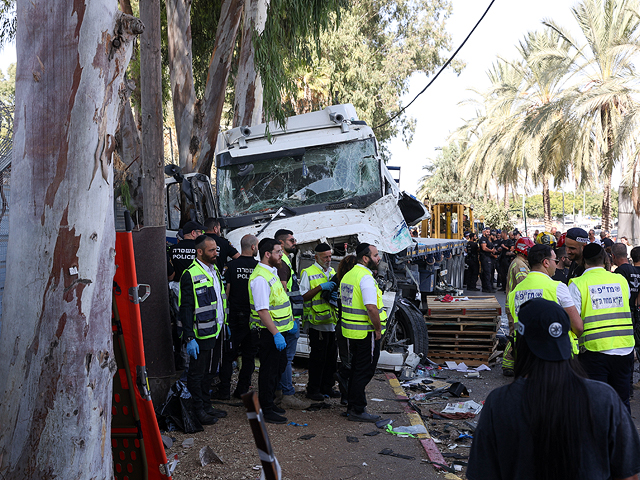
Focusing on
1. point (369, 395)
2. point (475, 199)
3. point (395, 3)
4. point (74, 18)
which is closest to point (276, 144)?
point (369, 395)

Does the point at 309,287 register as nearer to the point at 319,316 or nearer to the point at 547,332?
the point at 319,316

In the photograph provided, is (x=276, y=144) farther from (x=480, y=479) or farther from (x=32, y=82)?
(x=480, y=479)

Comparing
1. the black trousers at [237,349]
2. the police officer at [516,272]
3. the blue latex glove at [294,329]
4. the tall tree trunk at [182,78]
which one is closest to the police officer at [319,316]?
the blue latex glove at [294,329]

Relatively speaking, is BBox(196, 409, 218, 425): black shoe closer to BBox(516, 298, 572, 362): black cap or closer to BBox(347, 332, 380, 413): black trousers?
BBox(347, 332, 380, 413): black trousers

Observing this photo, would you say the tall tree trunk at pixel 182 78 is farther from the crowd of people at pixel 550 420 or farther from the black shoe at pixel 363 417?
→ the crowd of people at pixel 550 420

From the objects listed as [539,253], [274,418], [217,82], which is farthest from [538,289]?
[217,82]

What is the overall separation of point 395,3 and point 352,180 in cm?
2196

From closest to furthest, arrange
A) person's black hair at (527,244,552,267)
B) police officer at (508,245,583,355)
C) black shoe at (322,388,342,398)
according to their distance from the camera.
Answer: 1. police officer at (508,245,583,355)
2. person's black hair at (527,244,552,267)
3. black shoe at (322,388,342,398)

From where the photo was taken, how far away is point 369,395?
7.12 m

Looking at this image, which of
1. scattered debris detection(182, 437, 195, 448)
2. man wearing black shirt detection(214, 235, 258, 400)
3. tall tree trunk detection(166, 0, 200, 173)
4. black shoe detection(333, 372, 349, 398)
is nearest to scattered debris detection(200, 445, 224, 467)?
scattered debris detection(182, 437, 195, 448)

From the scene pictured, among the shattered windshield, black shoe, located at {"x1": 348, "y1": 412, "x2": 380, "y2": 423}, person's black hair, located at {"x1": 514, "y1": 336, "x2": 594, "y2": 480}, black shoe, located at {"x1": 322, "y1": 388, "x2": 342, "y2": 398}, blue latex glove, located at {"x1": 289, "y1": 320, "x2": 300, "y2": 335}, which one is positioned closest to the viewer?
person's black hair, located at {"x1": 514, "y1": 336, "x2": 594, "y2": 480}

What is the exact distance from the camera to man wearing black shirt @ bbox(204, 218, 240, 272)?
713cm

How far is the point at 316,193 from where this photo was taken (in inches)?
339

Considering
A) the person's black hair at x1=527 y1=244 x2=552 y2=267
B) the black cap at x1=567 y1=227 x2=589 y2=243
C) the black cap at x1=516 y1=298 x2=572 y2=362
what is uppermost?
the black cap at x1=567 y1=227 x2=589 y2=243
